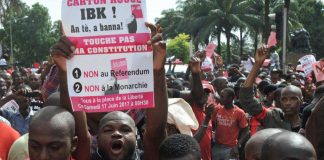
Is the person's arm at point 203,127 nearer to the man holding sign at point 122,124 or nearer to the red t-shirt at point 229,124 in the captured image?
the red t-shirt at point 229,124

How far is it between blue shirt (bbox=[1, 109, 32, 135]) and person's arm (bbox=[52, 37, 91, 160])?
3.25 meters

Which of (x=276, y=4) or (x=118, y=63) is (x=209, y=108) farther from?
(x=276, y=4)

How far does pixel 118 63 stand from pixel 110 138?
1.60ft

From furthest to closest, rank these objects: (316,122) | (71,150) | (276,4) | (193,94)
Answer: (276,4)
(193,94)
(316,122)
(71,150)

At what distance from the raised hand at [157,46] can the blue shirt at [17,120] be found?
349cm

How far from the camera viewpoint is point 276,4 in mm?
49781

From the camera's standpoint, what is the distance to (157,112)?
11.5ft

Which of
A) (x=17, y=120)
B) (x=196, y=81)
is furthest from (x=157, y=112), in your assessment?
(x=17, y=120)

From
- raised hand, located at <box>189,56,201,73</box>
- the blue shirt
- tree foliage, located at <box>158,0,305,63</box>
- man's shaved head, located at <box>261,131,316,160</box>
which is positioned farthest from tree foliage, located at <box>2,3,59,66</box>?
Result: man's shaved head, located at <box>261,131,316,160</box>

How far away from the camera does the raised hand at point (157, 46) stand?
3.51m

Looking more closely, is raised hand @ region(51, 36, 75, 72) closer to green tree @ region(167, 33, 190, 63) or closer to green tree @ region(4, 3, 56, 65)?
green tree @ region(167, 33, 190, 63)

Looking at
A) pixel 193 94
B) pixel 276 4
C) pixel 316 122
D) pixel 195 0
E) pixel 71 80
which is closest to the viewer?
pixel 71 80

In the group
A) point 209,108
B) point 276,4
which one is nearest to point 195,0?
point 276,4

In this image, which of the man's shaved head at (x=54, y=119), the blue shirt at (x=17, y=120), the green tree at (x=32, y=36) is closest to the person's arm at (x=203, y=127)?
the blue shirt at (x=17, y=120)
